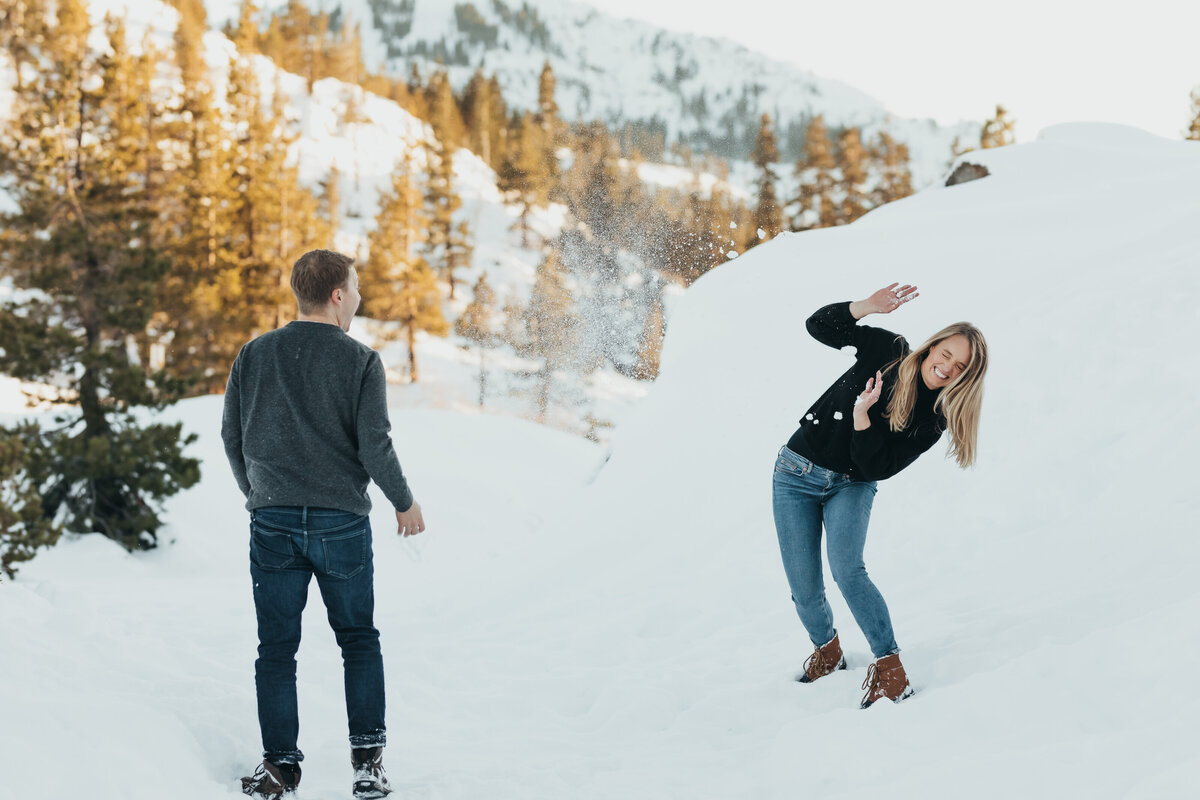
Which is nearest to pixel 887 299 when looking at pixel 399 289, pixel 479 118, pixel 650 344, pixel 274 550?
pixel 274 550

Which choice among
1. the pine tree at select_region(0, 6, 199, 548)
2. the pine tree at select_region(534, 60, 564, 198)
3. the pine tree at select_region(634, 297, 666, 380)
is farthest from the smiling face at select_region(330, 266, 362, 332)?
the pine tree at select_region(534, 60, 564, 198)

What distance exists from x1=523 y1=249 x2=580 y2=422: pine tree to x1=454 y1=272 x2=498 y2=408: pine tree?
7.57 ft

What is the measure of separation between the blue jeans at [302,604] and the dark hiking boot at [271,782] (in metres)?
0.04

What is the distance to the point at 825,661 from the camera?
14.3 ft

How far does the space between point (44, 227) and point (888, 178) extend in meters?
35.0

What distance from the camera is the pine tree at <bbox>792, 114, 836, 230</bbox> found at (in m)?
37.8

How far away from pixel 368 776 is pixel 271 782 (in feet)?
1.15

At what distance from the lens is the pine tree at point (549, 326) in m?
35.8

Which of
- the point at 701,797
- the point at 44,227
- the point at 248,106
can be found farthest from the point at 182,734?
the point at 248,106

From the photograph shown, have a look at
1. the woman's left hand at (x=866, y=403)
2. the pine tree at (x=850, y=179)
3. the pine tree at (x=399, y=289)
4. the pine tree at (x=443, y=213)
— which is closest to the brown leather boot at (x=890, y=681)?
the woman's left hand at (x=866, y=403)

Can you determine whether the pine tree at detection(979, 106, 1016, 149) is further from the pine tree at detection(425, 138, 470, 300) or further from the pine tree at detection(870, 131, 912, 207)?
the pine tree at detection(425, 138, 470, 300)

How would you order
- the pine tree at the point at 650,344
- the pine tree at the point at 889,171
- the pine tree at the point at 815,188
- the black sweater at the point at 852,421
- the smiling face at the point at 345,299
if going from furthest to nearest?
the pine tree at the point at 889,171 → the pine tree at the point at 815,188 → the pine tree at the point at 650,344 → the black sweater at the point at 852,421 → the smiling face at the point at 345,299

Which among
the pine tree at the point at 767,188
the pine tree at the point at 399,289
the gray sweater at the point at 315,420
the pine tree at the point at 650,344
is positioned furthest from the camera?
the pine tree at the point at 399,289

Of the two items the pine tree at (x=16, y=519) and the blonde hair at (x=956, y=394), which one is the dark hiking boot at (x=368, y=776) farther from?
the pine tree at (x=16, y=519)
